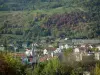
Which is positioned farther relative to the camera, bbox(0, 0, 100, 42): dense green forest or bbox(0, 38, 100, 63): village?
bbox(0, 0, 100, 42): dense green forest

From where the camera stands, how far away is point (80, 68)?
36.7m

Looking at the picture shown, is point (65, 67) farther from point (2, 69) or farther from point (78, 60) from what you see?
point (2, 69)

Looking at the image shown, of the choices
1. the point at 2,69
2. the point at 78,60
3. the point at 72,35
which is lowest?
the point at 72,35

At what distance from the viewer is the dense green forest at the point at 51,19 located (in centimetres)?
9100

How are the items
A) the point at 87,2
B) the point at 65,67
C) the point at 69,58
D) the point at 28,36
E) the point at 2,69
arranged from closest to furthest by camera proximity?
the point at 2,69 < the point at 65,67 < the point at 69,58 < the point at 28,36 < the point at 87,2

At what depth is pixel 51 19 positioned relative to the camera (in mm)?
101062

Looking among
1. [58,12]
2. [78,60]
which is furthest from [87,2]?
[78,60]

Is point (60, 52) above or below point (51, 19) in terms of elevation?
above

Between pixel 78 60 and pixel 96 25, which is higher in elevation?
pixel 78 60

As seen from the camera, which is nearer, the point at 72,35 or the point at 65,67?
the point at 65,67

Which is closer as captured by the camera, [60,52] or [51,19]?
[60,52]

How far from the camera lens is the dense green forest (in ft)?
299

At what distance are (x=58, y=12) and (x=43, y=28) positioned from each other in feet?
39.1

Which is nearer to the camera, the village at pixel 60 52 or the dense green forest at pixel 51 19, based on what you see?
the village at pixel 60 52
